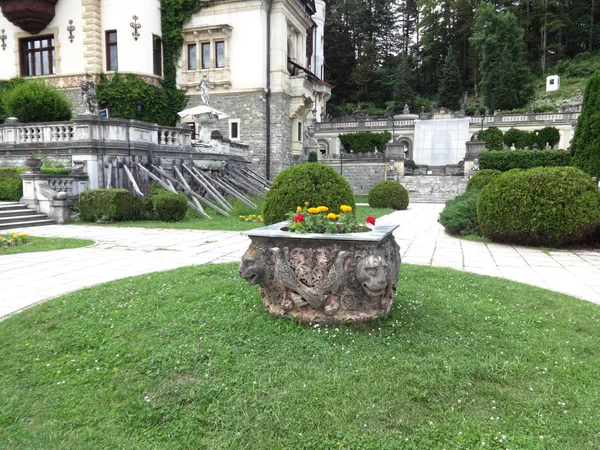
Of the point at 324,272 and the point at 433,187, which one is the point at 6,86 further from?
the point at 324,272

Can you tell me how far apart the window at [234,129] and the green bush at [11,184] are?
1295cm

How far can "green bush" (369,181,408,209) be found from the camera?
1912 centimetres

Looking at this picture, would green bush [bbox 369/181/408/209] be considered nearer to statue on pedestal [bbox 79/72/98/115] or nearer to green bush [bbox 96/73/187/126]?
statue on pedestal [bbox 79/72/98/115]

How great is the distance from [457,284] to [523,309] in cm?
108

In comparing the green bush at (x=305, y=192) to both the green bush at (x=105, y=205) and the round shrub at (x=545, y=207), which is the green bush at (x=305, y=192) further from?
the green bush at (x=105, y=205)

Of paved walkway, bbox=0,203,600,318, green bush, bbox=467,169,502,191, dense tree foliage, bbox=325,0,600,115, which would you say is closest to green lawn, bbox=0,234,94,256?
paved walkway, bbox=0,203,600,318

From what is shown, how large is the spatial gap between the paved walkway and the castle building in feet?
51.1

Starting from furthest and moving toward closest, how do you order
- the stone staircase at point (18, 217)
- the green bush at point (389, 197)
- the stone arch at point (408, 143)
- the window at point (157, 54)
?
the stone arch at point (408, 143), the window at point (157, 54), the green bush at point (389, 197), the stone staircase at point (18, 217)

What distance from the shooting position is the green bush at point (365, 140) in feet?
129

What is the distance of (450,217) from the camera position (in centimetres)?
1117

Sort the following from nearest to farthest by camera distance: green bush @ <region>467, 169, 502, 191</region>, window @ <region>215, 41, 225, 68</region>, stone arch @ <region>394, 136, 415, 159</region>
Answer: green bush @ <region>467, 169, 502, 191</region> → window @ <region>215, 41, 225, 68</region> → stone arch @ <region>394, 136, 415, 159</region>

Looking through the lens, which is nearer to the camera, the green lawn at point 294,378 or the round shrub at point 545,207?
the green lawn at point 294,378

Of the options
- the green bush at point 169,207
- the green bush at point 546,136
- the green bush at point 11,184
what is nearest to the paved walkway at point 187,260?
the green bush at point 169,207

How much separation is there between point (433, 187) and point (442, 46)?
38292 millimetres
